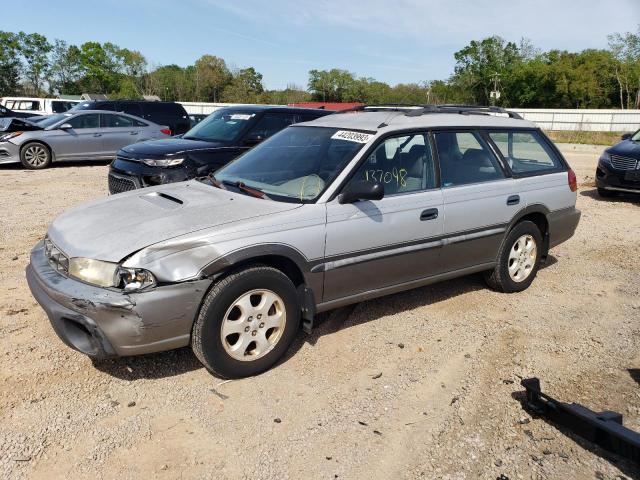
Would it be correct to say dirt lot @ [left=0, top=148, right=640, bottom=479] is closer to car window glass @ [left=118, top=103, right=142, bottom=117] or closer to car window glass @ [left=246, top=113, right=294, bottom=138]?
car window glass @ [left=246, top=113, right=294, bottom=138]

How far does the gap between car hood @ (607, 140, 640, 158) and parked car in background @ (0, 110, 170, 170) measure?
10.5m

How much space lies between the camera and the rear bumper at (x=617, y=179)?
32.4ft

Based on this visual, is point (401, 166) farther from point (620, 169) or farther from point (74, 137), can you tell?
point (74, 137)

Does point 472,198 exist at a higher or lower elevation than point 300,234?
higher

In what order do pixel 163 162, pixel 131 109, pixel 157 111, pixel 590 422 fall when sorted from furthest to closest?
pixel 157 111 < pixel 131 109 < pixel 163 162 < pixel 590 422

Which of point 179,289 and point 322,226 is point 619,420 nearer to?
point 322,226

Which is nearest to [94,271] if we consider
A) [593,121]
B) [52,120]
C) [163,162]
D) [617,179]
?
[163,162]

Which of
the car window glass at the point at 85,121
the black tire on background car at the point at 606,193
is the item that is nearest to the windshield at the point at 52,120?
the car window glass at the point at 85,121

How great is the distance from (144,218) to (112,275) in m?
0.55

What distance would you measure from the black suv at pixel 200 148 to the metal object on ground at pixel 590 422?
5010mm

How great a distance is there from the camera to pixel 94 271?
324 cm

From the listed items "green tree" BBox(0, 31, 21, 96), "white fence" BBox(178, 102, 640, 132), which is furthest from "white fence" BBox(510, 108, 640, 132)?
"green tree" BBox(0, 31, 21, 96)

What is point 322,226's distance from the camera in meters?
3.77

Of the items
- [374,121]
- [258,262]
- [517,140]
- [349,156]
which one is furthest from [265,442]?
[517,140]
